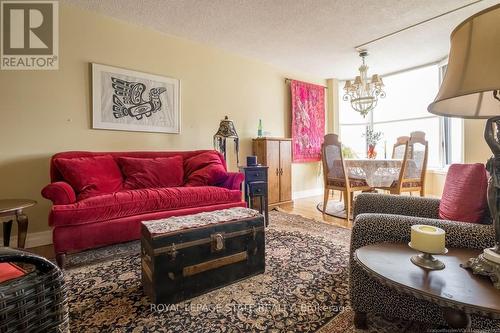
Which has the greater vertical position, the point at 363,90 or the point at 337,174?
the point at 363,90

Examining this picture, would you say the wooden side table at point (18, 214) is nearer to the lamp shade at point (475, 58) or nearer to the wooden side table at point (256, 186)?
the wooden side table at point (256, 186)

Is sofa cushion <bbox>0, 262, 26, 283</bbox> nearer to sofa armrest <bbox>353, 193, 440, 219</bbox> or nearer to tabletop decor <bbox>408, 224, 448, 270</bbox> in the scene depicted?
tabletop decor <bbox>408, 224, 448, 270</bbox>

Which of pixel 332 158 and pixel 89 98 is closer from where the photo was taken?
pixel 89 98

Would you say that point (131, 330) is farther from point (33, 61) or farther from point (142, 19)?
point (142, 19)

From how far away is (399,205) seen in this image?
1.66 metres

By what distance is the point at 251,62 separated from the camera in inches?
167

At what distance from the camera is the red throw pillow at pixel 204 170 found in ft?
9.59

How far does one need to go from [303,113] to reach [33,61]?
4.02 m

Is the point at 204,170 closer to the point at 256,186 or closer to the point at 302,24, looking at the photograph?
the point at 256,186

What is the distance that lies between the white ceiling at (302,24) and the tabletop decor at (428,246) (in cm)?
264

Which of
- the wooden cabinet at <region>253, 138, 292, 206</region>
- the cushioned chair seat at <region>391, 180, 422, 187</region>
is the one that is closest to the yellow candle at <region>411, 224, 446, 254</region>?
the cushioned chair seat at <region>391, 180, 422, 187</region>

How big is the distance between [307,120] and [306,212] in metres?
2.07

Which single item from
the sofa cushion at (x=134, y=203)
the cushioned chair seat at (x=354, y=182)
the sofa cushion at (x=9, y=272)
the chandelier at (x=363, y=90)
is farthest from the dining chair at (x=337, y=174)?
the sofa cushion at (x=9, y=272)

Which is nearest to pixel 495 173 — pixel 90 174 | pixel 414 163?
pixel 90 174
